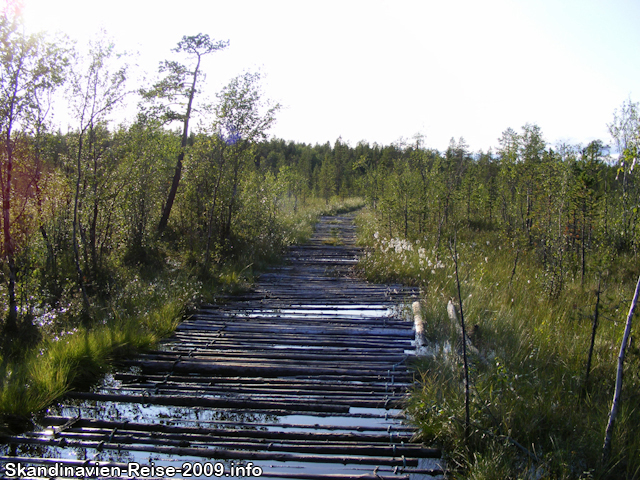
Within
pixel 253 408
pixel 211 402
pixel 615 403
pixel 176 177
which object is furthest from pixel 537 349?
pixel 176 177

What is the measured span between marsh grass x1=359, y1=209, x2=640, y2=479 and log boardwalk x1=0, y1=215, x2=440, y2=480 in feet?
1.06

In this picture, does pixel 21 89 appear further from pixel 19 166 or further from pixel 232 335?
pixel 232 335

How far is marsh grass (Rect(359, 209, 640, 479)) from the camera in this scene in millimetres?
2984

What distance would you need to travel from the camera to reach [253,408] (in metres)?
3.99

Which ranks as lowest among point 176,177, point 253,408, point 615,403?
point 253,408

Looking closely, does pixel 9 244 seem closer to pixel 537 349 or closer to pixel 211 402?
pixel 211 402

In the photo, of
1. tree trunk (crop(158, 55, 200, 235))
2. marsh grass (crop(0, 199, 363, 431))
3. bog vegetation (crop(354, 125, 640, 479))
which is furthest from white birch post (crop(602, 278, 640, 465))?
tree trunk (crop(158, 55, 200, 235))

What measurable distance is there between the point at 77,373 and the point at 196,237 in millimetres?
6824

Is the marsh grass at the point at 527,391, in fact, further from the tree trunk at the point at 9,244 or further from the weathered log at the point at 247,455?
the tree trunk at the point at 9,244

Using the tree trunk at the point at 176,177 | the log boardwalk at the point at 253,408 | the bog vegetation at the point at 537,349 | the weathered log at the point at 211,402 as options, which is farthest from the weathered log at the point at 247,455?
the tree trunk at the point at 176,177

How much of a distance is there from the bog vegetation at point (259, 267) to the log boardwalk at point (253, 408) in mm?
348

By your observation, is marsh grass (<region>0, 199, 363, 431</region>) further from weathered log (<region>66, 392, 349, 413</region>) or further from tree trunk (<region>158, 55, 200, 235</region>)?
tree trunk (<region>158, 55, 200, 235</region>)

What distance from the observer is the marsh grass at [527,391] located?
9.79 feet

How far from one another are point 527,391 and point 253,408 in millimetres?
2472
